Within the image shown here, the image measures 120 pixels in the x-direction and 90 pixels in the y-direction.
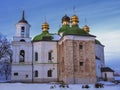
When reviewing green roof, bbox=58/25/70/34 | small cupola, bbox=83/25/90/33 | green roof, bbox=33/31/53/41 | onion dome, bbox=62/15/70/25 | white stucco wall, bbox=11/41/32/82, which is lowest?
white stucco wall, bbox=11/41/32/82

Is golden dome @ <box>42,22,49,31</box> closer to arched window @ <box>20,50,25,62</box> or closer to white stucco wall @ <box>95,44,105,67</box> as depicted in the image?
arched window @ <box>20,50,25,62</box>

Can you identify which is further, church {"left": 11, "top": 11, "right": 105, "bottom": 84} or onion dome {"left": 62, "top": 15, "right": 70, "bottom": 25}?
onion dome {"left": 62, "top": 15, "right": 70, "bottom": 25}

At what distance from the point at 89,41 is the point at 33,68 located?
11.8m

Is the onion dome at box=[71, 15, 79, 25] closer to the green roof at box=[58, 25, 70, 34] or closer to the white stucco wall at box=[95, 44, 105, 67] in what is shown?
the green roof at box=[58, 25, 70, 34]

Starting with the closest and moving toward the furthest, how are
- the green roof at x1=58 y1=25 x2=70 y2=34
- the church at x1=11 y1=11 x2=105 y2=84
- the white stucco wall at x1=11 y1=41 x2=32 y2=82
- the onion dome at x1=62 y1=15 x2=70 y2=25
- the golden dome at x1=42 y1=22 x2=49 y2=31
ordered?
the church at x1=11 y1=11 x2=105 y2=84 < the white stucco wall at x1=11 y1=41 x2=32 y2=82 < the green roof at x1=58 y1=25 x2=70 y2=34 < the golden dome at x1=42 y1=22 x2=49 y2=31 < the onion dome at x1=62 y1=15 x2=70 y2=25

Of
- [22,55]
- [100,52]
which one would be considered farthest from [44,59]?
[100,52]

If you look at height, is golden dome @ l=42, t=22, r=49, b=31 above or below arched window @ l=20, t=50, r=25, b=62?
above

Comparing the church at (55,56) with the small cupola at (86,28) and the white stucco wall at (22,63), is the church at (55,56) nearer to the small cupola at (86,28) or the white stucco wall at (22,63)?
the white stucco wall at (22,63)

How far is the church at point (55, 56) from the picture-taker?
122ft

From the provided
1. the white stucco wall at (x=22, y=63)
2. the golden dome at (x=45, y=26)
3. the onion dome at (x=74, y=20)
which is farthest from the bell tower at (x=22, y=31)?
the onion dome at (x=74, y=20)

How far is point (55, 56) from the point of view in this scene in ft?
141

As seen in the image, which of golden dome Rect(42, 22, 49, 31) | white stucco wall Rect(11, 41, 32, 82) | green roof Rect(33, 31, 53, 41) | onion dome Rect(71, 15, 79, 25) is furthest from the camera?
golden dome Rect(42, 22, 49, 31)

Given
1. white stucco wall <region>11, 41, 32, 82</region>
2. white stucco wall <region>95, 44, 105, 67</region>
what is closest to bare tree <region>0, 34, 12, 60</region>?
white stucco wall <region>11, 41, 32, 82</region>

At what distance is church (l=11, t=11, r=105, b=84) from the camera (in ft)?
122
